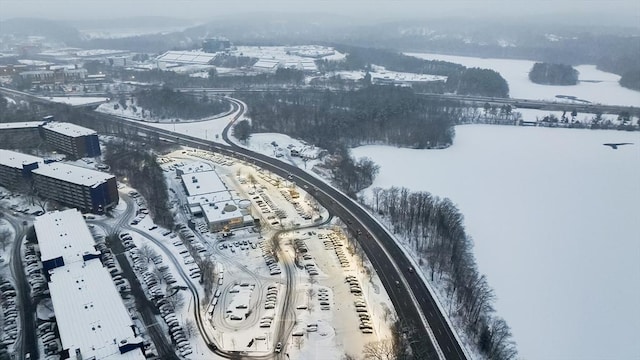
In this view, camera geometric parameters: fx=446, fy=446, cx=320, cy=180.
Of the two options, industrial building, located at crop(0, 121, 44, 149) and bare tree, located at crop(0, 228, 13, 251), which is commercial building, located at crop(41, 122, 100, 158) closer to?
industrial building, located at crop(0, 121, 44, 149)

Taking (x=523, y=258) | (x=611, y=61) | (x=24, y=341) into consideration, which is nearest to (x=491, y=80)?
(x=611, y=61)

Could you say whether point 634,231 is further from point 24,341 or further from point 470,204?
point 24,341

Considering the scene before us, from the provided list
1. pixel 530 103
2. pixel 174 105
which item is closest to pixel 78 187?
pixel 174 105

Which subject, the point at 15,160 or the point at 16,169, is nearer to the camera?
the point at 16,169

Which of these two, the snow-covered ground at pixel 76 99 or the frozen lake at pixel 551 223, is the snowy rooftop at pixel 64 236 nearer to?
the frozen lake at pixel 551 223

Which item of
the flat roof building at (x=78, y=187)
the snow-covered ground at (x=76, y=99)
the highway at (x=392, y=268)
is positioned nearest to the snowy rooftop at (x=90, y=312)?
the highway at (x=392, y=268)

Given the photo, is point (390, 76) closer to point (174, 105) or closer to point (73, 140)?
point (174, 105)

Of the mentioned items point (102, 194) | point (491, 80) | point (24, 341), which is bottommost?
point (24, 341)

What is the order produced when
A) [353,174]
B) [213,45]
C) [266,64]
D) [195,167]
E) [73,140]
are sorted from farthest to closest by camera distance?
1. [213,45]
2. [266,64]
3. [73,140]
4. [195,167]
5. [353,174]
